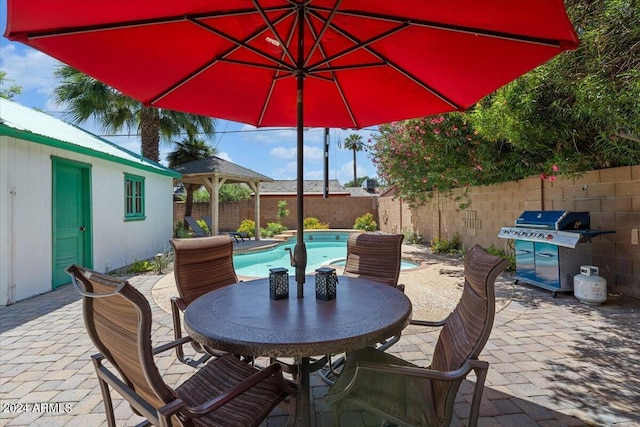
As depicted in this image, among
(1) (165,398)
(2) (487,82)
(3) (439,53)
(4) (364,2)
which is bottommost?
(1) (165,398)

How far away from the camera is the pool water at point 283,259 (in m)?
8.32

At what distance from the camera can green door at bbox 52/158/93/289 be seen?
216 inches

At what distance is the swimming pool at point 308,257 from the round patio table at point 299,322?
5015 millimetres

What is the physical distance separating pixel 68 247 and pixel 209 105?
4.80 meters

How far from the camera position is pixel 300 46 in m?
2.07

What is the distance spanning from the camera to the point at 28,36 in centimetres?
170

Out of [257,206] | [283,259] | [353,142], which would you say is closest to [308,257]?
[283,259]

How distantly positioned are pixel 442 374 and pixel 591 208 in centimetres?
533

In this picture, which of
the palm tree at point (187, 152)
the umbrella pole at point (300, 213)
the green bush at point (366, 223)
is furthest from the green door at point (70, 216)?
the green bush at point (366, 223)

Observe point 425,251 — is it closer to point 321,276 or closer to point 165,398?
point 321,276

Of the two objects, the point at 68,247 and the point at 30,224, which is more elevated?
the point at 30,224

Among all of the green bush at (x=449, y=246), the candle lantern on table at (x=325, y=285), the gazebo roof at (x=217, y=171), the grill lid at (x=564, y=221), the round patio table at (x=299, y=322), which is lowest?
the green bush at (x=449, y=246)

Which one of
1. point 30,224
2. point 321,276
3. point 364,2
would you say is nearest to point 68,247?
point 30,224

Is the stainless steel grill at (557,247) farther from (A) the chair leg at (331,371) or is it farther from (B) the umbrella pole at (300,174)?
(B) the umbrella pole at (300,174)
